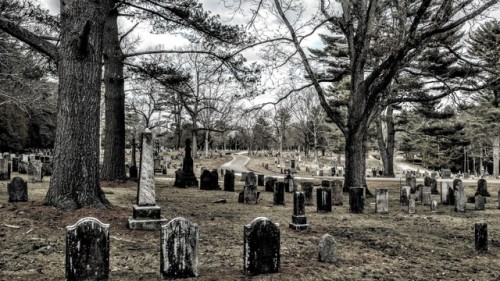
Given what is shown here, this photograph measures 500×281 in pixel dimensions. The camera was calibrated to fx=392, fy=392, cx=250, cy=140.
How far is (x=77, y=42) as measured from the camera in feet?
24.4

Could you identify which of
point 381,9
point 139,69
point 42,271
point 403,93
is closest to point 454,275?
point 42,271

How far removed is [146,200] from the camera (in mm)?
7215

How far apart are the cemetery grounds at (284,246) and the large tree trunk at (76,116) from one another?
388 mm

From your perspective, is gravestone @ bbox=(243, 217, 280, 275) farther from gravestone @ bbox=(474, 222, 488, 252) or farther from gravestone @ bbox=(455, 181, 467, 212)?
gravestone @ bbox=(455, 181, 467, 212)

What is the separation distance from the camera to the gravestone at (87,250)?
13.7 feet

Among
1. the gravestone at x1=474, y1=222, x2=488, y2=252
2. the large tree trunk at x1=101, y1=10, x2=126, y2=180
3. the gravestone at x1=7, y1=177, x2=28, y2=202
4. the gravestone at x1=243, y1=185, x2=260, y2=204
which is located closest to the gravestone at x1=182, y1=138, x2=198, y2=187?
the large tree trunk at x1=101, y1=10, x2=126, y2=180

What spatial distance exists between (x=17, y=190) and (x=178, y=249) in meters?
5.75

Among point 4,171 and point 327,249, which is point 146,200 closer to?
point 327,249

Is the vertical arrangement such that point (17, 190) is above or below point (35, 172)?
below

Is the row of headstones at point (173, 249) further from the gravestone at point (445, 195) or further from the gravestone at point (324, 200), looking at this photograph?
the gravestone at point (445, 195)

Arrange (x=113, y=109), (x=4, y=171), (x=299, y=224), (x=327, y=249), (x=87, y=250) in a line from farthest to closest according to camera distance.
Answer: (x=4, y=171) < (x=113, y=109) < (x=299, y=224) < (x=327, y=249) < (x=87, y=250)

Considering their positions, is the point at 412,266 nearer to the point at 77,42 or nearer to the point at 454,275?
the point at 454,275

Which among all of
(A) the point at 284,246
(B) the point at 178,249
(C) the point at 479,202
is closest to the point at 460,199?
(C) the point at 479,202

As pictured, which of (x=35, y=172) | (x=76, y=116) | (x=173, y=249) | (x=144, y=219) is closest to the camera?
(x=173, y=249)
